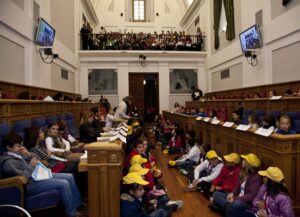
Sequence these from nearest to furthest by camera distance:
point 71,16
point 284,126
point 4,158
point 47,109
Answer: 1. point 4,158
2. point 284,126
3. point 47,109
4. point 71,16

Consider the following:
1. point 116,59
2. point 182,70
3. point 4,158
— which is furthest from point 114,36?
point 4,158

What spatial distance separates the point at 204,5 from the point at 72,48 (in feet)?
23.9

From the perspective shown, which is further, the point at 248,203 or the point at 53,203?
the point at 248,203

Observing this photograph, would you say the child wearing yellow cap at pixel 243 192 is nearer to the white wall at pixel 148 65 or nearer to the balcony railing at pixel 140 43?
the white wall at pixel 148 65

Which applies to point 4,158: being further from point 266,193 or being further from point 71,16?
point 71,16

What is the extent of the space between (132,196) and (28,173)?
3.42ft

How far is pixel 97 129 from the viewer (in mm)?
6113

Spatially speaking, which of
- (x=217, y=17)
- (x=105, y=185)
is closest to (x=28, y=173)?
(x=105, y=185)

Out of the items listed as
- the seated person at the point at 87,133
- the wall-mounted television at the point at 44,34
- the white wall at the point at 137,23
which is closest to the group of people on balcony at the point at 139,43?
the white wall at the point at 137,23

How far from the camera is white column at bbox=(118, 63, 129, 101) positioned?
1538cm

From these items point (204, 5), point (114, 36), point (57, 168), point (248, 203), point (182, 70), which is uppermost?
point (204, 5)

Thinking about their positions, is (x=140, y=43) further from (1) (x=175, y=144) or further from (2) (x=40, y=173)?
(2) (x=40, y=173)

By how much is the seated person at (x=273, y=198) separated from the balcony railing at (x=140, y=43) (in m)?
12.9

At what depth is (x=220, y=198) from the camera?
378 centimetres
